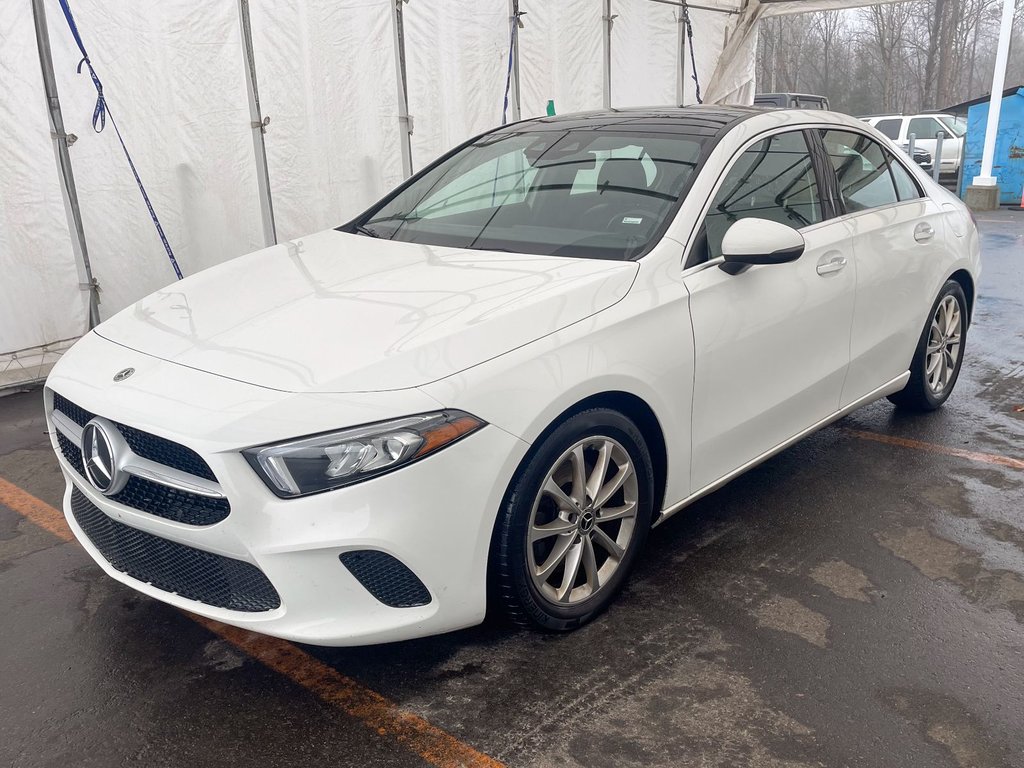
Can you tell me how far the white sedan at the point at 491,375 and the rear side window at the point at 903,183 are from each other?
29cm

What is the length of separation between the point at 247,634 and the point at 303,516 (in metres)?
0.91

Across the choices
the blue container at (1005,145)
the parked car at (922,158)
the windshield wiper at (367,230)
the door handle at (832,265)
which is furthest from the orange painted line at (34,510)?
the blue container at (1005,145)

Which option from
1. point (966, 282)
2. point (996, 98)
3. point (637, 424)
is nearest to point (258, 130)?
point (966, 282)

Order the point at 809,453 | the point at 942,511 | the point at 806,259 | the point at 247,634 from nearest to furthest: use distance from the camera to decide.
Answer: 1. the point at 247,634
2. the point at 806,259
3. the point at 942,511
4. the point at 809,453

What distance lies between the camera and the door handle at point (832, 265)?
11.8 ft

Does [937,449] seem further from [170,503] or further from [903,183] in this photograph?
[170,503]

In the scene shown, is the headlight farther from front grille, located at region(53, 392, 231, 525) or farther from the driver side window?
the driver side window

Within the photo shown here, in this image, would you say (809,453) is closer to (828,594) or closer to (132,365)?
(828,594)

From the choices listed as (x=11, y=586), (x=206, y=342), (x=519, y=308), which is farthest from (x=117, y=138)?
(x=519, y=308)

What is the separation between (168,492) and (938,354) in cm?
393

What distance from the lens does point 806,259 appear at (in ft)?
11.6

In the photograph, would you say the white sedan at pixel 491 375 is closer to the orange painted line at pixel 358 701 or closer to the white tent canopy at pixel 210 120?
the orange painted line at pixel 358 701

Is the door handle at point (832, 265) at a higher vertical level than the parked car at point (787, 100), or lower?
lower

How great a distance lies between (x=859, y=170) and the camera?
13.6 ft
